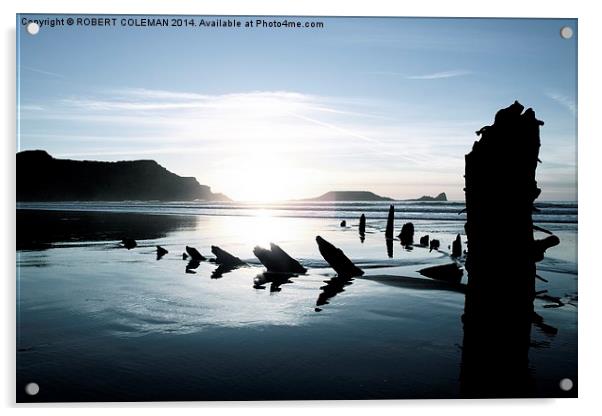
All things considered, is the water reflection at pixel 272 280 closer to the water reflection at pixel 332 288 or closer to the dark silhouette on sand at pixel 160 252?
the water reflection at pixel 332 288

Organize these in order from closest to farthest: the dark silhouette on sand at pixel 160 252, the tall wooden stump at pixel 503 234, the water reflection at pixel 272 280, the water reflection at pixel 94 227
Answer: the tall wooden stump at pixel 503 234 < the water reflection at pixel 272 280 < the dark silhouette on sand at pixel 160 252 < the water reflection at pixel 94 227

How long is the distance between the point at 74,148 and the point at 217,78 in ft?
8.92

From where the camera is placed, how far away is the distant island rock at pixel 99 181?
879 cm

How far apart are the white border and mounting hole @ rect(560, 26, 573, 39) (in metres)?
0.13

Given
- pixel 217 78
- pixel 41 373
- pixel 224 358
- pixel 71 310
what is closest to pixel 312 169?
pixel 217 78

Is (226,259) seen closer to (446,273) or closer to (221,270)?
(221,270)

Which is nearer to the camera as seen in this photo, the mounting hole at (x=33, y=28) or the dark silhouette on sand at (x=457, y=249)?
the mounting hole at (x=33, y=28)

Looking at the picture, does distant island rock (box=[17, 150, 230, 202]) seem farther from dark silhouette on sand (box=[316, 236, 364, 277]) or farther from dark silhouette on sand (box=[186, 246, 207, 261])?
dark silhouette on sand (box=[316, 236, 364, 277])

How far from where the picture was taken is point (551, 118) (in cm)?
771

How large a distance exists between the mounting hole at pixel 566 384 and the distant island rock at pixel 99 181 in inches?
283

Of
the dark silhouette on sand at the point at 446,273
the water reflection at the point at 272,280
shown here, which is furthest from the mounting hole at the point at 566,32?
the water reflection at the point at 272,280

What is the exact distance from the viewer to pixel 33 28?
23.9ft

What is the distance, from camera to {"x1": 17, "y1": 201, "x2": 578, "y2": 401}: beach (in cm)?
648
